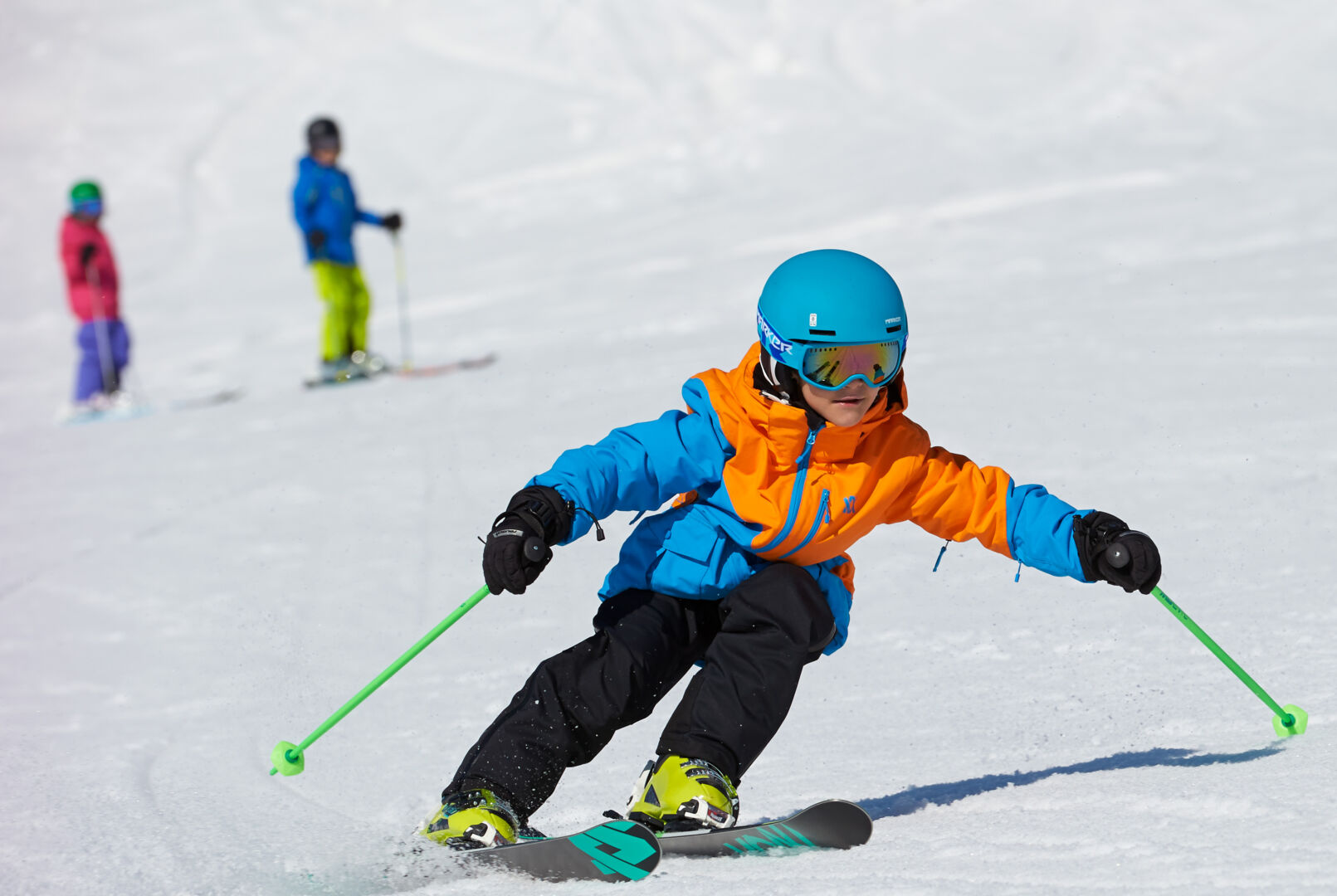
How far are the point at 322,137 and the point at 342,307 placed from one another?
3.89 feet

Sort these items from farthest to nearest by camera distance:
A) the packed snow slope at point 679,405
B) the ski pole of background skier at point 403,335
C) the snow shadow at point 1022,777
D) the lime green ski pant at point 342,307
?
the ski pole of background skier at point 403,335, the lime green ski pant at point 342,307, the packed snow slope at point 679,405, the snow shadow at point 1022,777

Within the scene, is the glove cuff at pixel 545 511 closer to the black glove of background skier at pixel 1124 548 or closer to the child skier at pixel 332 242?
the black glove of background skier at pixel 1124 548

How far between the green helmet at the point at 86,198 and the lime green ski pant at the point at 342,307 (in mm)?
1925

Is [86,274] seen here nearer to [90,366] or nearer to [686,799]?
[90,366]

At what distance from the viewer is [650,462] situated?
2.88m

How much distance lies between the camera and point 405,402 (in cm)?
847

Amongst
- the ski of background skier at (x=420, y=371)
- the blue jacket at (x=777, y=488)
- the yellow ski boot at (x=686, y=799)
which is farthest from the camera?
the ski of background skier at (x=420, y=371)

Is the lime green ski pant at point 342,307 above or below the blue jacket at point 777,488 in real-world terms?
above

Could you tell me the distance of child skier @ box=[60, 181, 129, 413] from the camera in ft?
35.5

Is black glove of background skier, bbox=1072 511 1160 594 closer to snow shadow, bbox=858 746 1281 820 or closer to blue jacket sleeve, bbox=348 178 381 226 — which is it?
snow shadow, bbox=858 746 1281 820

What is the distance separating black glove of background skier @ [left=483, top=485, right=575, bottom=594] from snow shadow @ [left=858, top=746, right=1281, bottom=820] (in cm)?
87

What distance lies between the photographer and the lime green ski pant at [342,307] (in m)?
10.3

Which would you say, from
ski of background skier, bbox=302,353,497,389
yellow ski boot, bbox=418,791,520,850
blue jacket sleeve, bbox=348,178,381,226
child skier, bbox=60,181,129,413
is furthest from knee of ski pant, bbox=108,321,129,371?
yellow ski boot, bbox=418,791,520,850

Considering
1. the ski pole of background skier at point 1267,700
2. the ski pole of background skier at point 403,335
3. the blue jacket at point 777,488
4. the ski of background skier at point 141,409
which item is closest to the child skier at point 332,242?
the ski pole of background skier at point 403,335
